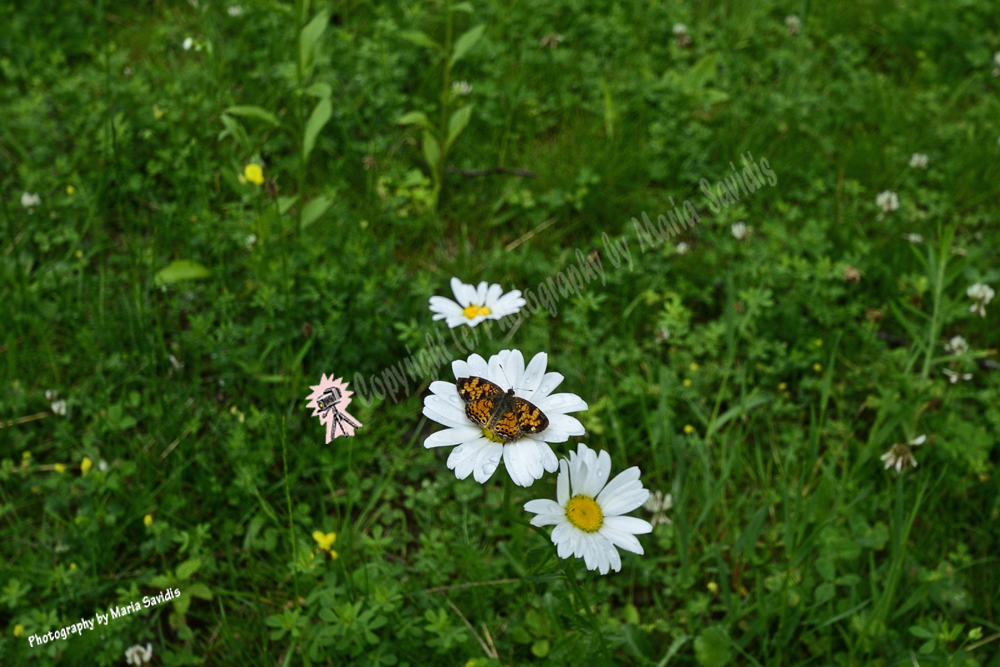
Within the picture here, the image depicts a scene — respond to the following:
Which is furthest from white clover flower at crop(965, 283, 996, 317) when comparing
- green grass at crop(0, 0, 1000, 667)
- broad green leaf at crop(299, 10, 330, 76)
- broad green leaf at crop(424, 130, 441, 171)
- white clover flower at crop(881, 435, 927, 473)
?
broad green leaf at crop(299, 10, 330, 76)

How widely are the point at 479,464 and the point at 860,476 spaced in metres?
1.46

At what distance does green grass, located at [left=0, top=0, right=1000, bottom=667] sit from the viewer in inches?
75.8

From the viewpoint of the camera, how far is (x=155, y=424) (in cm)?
224

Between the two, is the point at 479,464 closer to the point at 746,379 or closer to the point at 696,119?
the point at 746,379

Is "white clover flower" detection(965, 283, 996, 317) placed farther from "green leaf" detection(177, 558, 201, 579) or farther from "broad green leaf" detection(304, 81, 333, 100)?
"green leaf" detection(177, 558, 201, 579)

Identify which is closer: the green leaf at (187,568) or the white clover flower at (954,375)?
the green leaf at (187,568)

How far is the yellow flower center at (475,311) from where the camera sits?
2.04 meters

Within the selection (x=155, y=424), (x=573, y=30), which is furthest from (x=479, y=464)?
(x=573, y=30)

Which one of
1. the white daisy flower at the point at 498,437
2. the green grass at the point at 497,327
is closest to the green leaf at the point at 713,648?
the green grass at the point at 497,327

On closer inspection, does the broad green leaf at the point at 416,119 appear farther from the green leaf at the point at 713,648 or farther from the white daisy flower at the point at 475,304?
the green leaf at the point at 713,648

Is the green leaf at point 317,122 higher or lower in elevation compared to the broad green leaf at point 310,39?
lower

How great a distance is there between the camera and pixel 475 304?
81.7 inches

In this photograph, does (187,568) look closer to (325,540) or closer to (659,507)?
(325,540)

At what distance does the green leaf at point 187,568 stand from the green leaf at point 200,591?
4 centimetres
